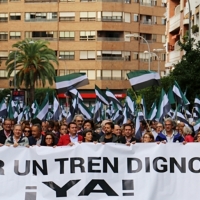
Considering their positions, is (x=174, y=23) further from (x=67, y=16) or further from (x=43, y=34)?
A: (x=43, y=34)

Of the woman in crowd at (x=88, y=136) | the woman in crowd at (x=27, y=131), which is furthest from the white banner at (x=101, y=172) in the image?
the woman in crowd at (x=27, y=131)

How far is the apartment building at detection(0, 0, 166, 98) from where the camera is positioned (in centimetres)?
8938

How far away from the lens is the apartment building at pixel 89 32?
89.4m

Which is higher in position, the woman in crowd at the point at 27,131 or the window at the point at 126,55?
the woman in crowd at the point at 27,131

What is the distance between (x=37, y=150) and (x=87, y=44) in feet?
262

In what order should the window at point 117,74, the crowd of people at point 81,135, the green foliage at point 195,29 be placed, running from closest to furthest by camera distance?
the crowd of people at point 81,135
the green foliage at point 195,29
the window at point 117,74

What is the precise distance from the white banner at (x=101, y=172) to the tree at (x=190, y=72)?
19.9 m

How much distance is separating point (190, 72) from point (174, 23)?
95.2 ft

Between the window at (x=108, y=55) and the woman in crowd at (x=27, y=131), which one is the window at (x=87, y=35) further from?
the woman in crowd at (x=27, y=131)

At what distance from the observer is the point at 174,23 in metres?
58.4

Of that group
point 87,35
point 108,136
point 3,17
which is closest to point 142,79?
point 108,136

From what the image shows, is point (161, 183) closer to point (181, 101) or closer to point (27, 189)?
point (27, 189)

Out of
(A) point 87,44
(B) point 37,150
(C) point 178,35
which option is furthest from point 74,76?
(A) point 87,44

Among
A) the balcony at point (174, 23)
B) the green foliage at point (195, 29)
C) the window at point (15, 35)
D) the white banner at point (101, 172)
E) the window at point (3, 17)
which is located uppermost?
the window at point (3, 17)
